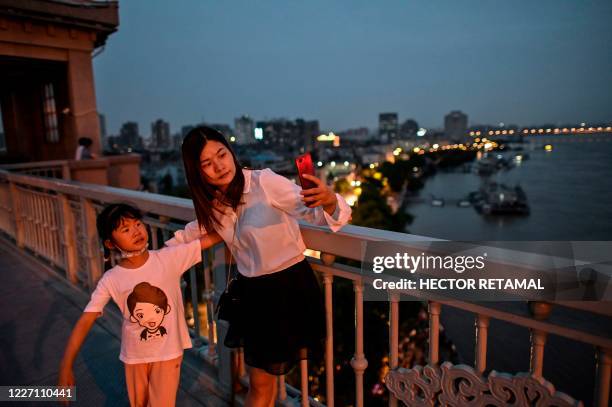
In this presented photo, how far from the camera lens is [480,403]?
46.0 inches

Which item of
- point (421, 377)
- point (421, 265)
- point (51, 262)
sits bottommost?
point (51, 262)

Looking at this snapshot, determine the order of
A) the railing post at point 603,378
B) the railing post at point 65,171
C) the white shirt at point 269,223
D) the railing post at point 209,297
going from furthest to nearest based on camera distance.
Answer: the railing post at point 65,171 < the railing post at point 209,297 < the white shirt at point 269,223 < the railing post at point 603,378

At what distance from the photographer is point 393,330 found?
1.40 meters

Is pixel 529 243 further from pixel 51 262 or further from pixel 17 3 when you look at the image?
pixel 17 3

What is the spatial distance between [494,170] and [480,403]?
93.9 metres

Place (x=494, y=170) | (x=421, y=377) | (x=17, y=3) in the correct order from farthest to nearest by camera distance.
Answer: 1. (x=494, y=170)
2. (x=17, y=3)
3. (x=421, y=377)

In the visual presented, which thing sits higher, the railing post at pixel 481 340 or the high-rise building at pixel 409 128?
the high-rise building at pixel 409 128

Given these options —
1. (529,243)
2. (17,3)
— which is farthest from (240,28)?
(529,243)

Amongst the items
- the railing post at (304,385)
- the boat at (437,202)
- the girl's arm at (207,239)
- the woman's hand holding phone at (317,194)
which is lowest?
the boat at (437,202)

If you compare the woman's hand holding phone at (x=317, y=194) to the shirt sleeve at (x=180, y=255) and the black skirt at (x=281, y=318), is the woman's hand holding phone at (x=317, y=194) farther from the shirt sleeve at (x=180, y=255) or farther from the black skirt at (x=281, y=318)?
the shirt sleeve at (x=180, y=255)

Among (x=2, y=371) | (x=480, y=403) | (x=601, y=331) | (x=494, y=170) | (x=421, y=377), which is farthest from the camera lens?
(x=494, y=170)

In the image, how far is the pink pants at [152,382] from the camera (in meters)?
1.71

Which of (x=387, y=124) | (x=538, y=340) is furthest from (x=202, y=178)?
(x=387, y=124)

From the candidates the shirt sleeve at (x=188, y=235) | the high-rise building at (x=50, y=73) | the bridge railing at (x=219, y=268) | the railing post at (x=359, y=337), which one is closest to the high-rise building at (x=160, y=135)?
the high-rise building at (x=50, y=73)
